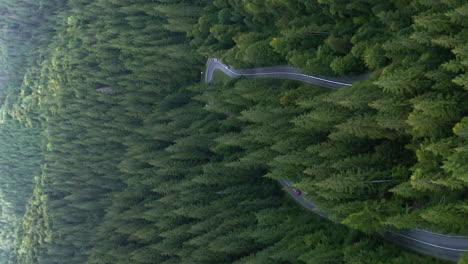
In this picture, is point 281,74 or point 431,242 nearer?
point 431,242

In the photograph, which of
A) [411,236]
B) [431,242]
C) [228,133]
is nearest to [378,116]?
[411,236]

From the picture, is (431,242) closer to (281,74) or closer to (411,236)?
(411,236)

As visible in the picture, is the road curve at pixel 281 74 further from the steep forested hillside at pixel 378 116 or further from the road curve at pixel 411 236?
the steep forested hillside at pixel 378 116

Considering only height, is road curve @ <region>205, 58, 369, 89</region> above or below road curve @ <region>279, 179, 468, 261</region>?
Result: above

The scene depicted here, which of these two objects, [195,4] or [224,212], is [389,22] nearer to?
[224,212]

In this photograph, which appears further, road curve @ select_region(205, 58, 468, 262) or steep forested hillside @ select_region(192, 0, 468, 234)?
road curve @ select_region(205, 58, 468, 262)

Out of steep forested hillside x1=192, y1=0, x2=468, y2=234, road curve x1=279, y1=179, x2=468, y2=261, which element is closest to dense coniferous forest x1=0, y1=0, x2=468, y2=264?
steep forested hillside x1=192, y1=0, x2=468, y2=234

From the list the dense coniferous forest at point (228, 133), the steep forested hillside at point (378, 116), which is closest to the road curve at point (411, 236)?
the dense coniferous forest at point (228, 133)

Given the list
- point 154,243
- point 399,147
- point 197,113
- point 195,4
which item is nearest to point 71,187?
point 154,243

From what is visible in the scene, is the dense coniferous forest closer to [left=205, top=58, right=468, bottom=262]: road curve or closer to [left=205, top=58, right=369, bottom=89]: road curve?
[left=205, top=58, right=468, bottom=262]: road curve
